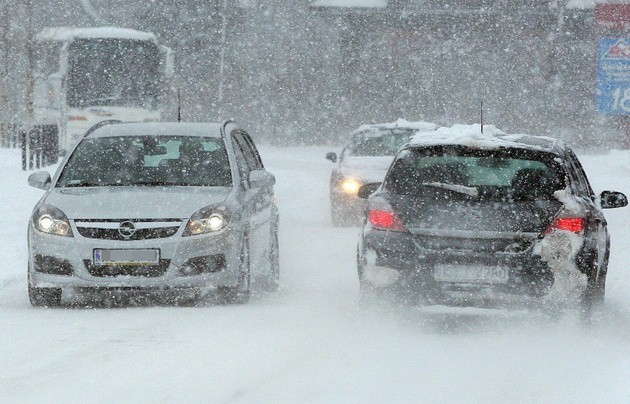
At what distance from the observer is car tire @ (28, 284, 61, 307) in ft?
33.4

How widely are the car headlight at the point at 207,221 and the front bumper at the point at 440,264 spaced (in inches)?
63.5

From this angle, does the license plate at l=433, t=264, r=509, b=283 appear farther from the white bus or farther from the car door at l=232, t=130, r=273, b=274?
the white bus

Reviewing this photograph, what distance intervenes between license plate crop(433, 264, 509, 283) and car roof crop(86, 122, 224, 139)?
3.35 meters

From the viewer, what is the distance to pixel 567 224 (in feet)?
28.4

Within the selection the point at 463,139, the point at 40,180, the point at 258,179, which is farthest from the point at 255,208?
the point at 463,139

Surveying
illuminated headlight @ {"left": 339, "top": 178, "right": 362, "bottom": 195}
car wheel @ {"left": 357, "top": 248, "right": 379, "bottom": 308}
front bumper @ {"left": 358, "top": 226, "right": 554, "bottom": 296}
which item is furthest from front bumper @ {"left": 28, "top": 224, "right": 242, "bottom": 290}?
illuminated headlight @ {"left": 339, "top": 178, "right": 362, "bottom": 195}

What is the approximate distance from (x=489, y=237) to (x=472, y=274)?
0.86 ft

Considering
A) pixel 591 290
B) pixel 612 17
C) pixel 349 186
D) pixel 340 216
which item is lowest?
pixel 340 216

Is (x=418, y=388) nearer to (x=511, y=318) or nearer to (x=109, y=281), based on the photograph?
(x=511, y=318)

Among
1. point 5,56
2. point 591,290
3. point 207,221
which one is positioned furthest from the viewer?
point 5,56

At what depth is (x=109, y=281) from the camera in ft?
32.4

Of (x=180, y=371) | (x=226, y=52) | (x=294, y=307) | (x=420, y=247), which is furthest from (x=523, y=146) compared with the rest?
(x=226, y=52)

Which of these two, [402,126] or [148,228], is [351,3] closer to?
[402,126]

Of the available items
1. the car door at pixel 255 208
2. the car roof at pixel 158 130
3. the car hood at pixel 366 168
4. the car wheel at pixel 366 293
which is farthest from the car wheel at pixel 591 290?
the car hood at pixel 366 168
